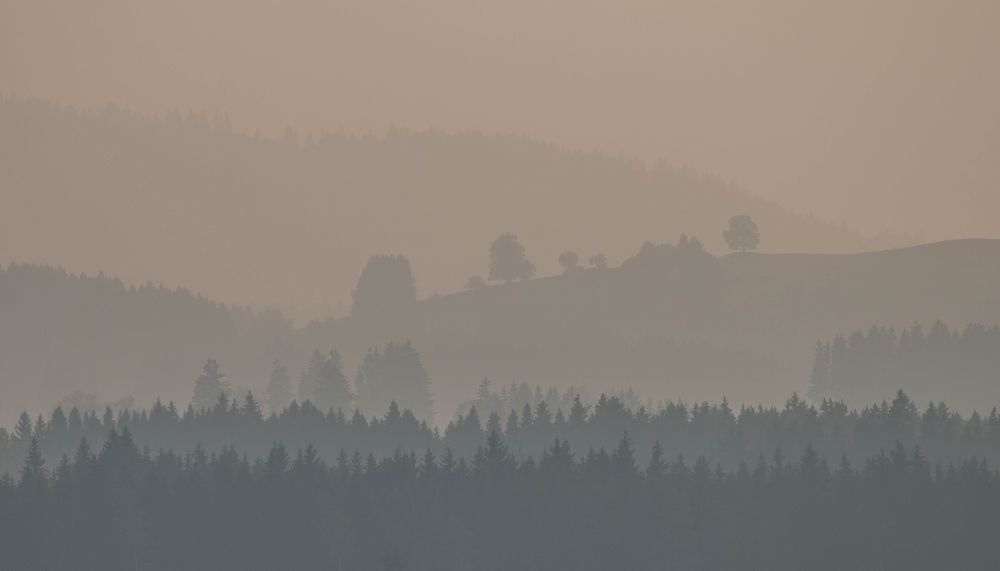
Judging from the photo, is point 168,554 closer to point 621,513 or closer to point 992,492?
point 621,513

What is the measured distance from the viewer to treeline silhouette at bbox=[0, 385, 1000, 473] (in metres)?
171

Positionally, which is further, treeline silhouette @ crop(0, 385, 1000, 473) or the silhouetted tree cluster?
the silhouetted tree cluster

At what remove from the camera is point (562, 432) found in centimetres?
18838

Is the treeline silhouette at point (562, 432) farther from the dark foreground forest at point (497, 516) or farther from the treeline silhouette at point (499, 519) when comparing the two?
the treeline silhouette at point (499, 519)

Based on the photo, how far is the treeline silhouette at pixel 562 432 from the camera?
17100 cm

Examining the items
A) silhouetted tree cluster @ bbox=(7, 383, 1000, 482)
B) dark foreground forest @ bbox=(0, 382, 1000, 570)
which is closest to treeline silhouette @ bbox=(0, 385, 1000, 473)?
silhouetted tree cluster @ bbox=(7, 383, 1000, 482)

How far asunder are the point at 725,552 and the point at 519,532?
14.1 metres

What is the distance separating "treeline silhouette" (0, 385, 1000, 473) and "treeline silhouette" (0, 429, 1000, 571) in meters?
36.4

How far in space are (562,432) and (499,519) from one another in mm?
58984

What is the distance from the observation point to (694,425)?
627 ft

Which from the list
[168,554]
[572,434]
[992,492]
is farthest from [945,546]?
[572,434]

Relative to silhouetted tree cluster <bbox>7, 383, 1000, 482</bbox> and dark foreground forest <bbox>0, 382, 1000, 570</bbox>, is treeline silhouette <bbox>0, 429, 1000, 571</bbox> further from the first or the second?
silhouetted tree cluster <bbox>7, 383, 1000, 482</bbox>

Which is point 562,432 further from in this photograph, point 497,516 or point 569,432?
point 497,516

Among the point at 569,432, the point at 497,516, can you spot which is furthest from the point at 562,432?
the point at 497,516
